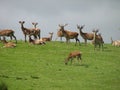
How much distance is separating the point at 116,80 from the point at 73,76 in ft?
9.80

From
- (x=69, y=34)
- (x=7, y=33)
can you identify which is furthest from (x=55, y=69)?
(x=69, y=34)

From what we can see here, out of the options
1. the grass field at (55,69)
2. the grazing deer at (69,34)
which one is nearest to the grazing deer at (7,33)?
the grass field at (55,69)

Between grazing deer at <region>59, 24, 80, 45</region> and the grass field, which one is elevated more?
grazing deer at <region>59, 24, 80, 45</region>

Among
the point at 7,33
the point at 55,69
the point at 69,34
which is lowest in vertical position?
the point at 55,69

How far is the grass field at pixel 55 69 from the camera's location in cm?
3061

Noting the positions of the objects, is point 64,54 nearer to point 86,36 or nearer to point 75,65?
point 75,65

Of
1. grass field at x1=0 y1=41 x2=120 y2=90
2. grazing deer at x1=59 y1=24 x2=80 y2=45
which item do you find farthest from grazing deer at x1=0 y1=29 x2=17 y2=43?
grazing deer at x1=59 y1=24 x2=80 y2=45

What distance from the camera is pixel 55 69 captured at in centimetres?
3528

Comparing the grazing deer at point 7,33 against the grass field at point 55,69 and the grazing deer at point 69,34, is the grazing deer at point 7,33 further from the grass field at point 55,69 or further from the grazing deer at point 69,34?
the grazing deer at point 69,34

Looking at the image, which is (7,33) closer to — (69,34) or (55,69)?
(69,34)

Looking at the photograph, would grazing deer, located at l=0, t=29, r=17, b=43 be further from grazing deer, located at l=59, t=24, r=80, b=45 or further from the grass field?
grazing deer, located at l=59, t=24, r=80, b=45

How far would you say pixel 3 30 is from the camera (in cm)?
4978

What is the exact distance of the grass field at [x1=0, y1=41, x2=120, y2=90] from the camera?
1205 inches

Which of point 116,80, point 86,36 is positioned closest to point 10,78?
point 116,80
